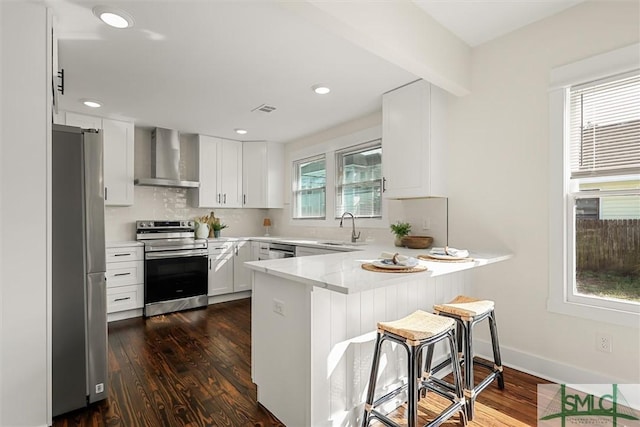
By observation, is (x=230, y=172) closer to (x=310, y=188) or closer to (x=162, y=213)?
(x=162, y=213)

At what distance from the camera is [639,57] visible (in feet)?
6.13

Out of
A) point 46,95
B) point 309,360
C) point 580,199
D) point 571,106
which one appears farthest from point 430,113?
point 46,95

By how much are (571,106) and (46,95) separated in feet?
10.6

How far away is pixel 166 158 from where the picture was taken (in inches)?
176

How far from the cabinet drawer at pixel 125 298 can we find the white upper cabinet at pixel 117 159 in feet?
3.55

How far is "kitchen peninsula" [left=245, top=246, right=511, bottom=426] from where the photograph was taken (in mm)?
1608

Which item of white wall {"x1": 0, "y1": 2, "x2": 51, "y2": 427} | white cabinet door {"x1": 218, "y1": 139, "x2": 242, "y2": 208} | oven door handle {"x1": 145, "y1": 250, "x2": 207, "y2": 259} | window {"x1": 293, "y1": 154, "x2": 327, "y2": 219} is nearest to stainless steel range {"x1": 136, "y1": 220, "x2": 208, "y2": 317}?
oven door handle {"x1": 145, "y1": 250, "x2": 207, "y2": 259}

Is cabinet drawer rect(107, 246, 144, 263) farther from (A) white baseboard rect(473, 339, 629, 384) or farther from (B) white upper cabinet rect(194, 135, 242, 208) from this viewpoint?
(A) white baseboard rect(473, 339, 629, 384)

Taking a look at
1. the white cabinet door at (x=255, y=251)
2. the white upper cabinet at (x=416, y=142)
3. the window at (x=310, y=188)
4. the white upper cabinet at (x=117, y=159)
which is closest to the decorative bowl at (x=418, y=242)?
the white upper cabinet at (x=416, y=142)

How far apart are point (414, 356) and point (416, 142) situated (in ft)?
6.26

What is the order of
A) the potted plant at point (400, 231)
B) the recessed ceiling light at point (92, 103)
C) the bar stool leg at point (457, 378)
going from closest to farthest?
1. the bar stool leg at point (457, 378)
2. the potted plant at point (400, 231)
3. the recessed ceiling light at point (92, 103)

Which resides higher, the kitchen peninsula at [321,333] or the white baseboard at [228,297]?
the kitchen peninsula at [321,333]

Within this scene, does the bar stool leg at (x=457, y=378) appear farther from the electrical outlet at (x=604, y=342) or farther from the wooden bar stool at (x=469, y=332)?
the electrical outlet at (x=604, y=342)

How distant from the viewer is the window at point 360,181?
3861 millimetres
